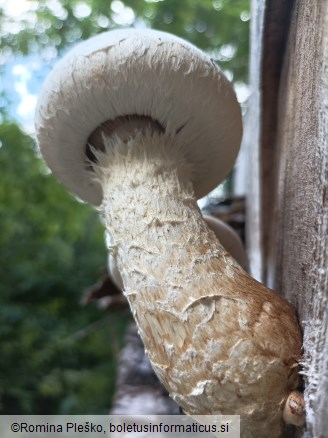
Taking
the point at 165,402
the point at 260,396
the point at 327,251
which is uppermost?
the point at 327,251

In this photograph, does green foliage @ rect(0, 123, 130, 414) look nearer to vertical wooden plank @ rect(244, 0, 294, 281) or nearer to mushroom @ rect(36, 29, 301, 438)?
vertical wooden plank @ rect(244, 0, 294, 281)

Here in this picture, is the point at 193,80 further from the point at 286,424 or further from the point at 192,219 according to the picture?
the point at 286,424

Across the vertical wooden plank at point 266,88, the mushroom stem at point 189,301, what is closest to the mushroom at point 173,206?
the mushroom stem at point 189,301

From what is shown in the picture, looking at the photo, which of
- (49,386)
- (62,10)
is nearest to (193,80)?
(49,386)

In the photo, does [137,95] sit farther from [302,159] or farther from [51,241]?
[51,241]

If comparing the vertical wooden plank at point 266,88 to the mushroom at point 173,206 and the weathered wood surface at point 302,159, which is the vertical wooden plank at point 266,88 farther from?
the mushroom at point 173,206

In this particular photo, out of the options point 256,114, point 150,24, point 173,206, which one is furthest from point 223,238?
point 150,24
